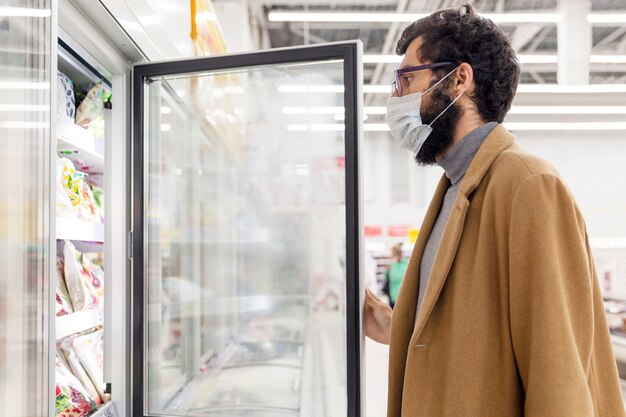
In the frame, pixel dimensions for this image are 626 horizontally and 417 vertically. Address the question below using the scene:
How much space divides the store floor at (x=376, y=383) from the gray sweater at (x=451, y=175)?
295 cm

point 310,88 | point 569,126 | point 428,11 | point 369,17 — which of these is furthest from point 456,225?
point 569,126

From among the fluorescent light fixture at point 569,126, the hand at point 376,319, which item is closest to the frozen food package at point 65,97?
the hand at point 376,319

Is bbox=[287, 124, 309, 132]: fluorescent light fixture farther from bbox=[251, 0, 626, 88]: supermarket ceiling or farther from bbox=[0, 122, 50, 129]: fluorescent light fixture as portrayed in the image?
bbox=[251, 0, 626, 88]: supermarket ceiling

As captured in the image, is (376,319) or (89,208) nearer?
(376,319)

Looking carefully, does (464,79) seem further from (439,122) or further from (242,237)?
(242,237)

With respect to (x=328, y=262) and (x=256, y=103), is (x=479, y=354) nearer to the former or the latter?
(x=328, y=262)

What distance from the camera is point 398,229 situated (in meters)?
11.2

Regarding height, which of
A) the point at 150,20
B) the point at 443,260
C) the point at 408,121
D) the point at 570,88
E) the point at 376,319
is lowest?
the point at 376,319

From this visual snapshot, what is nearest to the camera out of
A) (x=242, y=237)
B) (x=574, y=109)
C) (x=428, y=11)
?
(x=242, y=237)

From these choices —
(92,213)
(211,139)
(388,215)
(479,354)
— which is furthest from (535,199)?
(388,215)

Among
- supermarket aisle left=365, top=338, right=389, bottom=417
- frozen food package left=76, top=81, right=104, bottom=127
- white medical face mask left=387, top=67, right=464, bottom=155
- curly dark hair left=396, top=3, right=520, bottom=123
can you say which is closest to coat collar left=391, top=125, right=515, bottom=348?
curly dark hair left=396, top=3, right=520, bottom=123

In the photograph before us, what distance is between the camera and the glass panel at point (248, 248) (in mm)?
2061

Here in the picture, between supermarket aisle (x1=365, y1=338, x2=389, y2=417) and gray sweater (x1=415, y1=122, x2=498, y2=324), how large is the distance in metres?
2.95

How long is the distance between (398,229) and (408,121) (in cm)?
989
